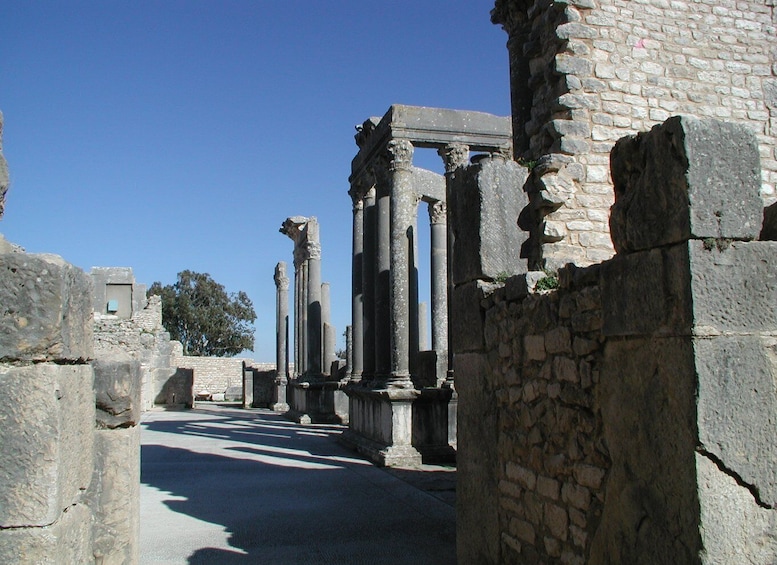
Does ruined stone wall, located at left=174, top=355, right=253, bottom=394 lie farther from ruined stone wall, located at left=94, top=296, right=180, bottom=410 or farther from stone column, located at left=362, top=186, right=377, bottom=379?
stone column, located at left=362, top=186, right=377, bottom=379

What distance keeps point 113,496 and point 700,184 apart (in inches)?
143

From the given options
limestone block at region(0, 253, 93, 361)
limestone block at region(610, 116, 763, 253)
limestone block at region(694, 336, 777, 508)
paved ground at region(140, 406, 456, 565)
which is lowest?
paved ground at region(140, 406, 456, 565)

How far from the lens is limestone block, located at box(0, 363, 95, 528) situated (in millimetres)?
3150

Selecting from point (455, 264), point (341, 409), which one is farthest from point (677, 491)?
point (341, 409)

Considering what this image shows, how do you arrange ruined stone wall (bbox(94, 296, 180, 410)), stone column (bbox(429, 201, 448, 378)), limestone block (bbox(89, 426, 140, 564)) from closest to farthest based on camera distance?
limestone block (bbox(89, 426, 140, 564)), stone column (bbox(429, 201, 448, 378)), ruined stone wall (bbox(94, 296, 180, 410))

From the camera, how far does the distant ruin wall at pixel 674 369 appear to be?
3283 millimetres

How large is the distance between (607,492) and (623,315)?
3.19ft

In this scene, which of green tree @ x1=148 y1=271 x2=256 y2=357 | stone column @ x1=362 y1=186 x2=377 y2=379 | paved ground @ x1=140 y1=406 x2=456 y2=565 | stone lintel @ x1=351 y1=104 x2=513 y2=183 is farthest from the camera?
green tree @ x1=148 y1=271 x2=256 y2=357

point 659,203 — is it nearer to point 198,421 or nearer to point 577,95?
point 577,95

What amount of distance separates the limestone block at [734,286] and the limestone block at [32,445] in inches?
114

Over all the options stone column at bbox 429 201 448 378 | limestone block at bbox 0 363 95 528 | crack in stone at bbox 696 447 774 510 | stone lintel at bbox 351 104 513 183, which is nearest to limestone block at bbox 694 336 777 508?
crack in stone at bbox 696 447 774 510

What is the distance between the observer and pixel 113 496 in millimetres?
4344

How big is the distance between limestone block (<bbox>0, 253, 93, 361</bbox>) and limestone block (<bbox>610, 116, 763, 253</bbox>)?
2804mm

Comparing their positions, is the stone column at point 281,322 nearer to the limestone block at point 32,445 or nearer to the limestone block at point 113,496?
the limestone block at point 113,496
